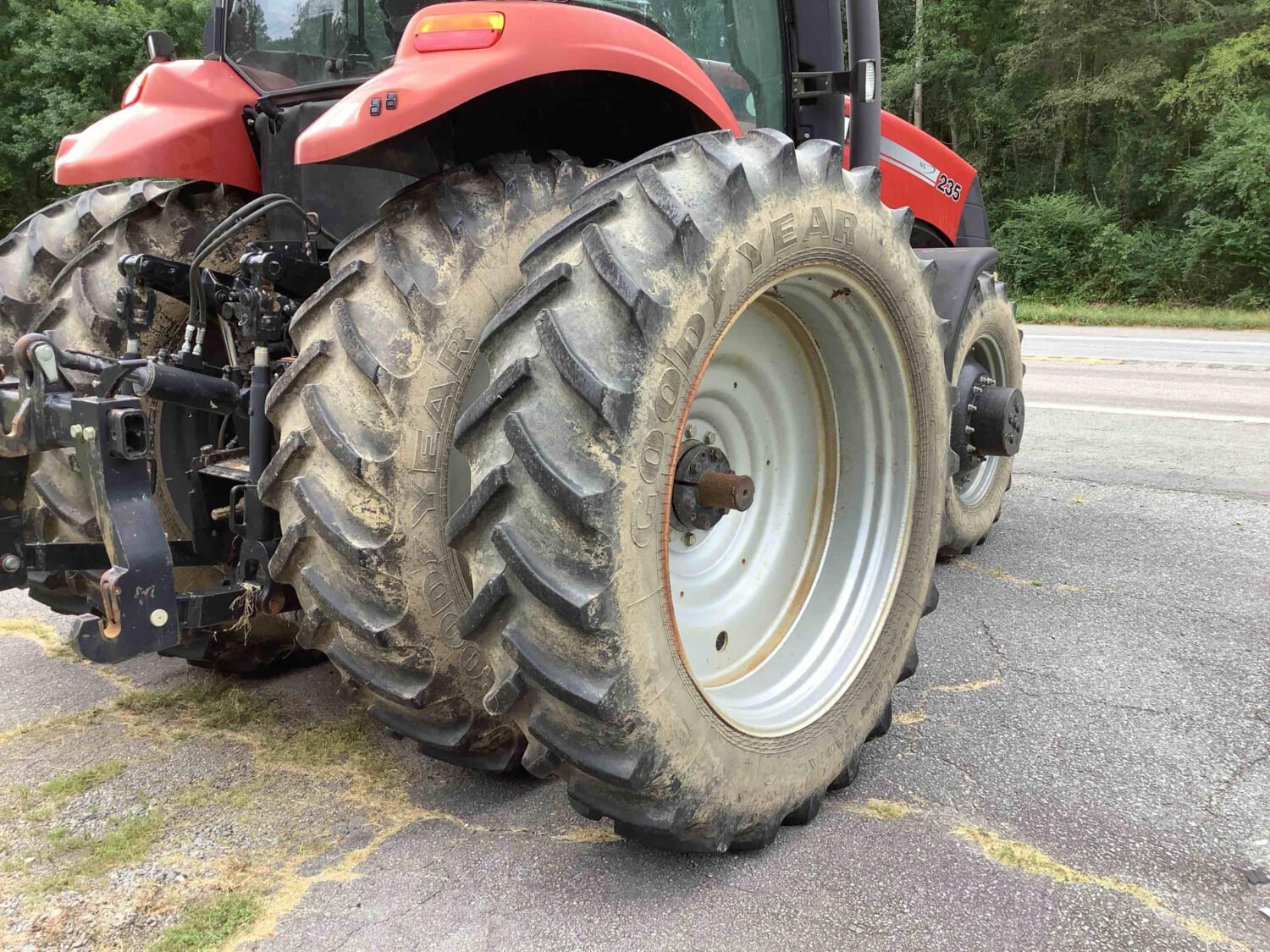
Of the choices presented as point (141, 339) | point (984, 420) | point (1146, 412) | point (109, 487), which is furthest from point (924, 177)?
point (1146, 412)

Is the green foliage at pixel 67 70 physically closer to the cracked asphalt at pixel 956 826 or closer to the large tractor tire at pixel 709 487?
the cracked asphalt at pixel 956 826

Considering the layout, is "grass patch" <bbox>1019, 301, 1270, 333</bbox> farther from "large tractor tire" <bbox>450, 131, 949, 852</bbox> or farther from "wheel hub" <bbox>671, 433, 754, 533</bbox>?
"wheel hub" <bbox>671, 433, 754, 533</bbox>

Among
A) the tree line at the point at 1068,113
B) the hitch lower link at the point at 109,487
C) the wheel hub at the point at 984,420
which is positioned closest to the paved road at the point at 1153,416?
the wheel hub at the point at 984,420

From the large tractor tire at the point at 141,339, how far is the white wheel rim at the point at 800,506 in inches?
57.8

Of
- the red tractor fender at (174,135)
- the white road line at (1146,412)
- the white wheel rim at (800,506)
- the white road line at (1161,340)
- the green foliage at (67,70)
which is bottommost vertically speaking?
the white road line at (1161,340)

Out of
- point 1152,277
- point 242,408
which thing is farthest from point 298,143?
point 1152,277

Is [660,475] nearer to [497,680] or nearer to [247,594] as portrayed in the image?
[497,680]

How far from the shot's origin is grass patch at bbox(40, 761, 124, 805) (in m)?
2.58

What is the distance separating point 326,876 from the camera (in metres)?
2.24

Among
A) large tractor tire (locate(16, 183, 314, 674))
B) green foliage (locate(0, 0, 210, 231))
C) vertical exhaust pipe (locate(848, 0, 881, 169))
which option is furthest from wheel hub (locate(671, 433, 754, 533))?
green foliage (locate(0, 0, 210, 231))

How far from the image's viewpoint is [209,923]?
2.07 m

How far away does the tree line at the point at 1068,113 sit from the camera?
19688mm

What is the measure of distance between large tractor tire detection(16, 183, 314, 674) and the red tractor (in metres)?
0.01

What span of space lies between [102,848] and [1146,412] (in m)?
7.69
